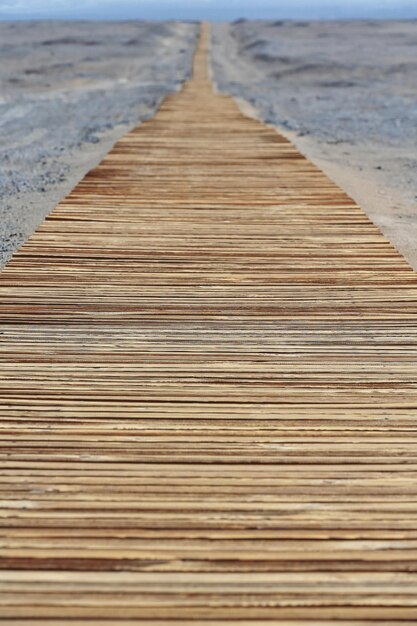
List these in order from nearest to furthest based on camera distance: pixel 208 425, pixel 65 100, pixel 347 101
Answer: pixel 208 425
pixel 347 101
pixel 65 100

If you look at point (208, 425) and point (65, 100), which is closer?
point (208, 425)

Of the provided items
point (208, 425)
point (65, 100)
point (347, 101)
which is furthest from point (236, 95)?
point (208, 425)

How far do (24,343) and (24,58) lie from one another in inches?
1523

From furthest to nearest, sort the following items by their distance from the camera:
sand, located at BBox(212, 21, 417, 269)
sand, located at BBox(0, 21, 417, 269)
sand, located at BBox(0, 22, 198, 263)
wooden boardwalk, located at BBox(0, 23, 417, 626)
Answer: sand, located at BBox(212, 21, 417, 269)
sand, located at BBox(0, 21, 417, 269)
sand, located at BBox(0, 22, 198, 263)
wooden boardwalk, located at BBox(0, 23, 417, 626)

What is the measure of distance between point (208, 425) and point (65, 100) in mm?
23141

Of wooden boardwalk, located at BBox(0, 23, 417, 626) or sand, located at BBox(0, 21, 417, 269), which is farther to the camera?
sand, located at BBox(0, 21, 417, 269)

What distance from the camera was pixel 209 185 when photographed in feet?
25.4

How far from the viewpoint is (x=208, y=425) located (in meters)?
3.32

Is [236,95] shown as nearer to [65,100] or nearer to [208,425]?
[65,100]

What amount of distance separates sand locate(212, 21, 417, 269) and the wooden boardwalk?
338 cm

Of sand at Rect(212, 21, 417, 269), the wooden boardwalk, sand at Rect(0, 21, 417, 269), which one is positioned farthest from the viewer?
sand at Rect(212, 21, 417, 269)

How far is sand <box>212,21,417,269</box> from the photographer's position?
37.4 ft

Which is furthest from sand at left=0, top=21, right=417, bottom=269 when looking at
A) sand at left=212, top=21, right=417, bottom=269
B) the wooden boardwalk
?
the wooden boardwalk

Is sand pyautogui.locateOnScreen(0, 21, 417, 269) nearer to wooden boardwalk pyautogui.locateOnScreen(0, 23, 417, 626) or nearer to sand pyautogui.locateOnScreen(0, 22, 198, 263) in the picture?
sand pyautogui.locateOnScreen(0, 22, 198, 263)
